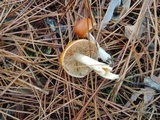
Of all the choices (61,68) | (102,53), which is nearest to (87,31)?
(102,53)

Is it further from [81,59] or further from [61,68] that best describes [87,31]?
[61,68]

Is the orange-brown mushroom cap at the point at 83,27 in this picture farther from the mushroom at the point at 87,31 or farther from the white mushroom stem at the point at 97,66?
the white mushroom stem at the point at 97,66

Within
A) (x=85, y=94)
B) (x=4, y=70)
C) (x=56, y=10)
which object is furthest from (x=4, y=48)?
(x=85, y=94)

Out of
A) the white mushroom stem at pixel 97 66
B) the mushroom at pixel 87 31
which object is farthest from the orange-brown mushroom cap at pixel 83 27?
the white mushroom stem at pixel 97 66

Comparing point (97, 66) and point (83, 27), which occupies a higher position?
point (83, 27)

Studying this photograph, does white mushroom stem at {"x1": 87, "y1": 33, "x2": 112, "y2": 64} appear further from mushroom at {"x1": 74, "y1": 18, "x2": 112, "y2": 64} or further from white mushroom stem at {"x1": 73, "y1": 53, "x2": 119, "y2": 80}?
white mushroom stem at {"x1": 73, "y1": 53, "x2": 119, "y2": 80}

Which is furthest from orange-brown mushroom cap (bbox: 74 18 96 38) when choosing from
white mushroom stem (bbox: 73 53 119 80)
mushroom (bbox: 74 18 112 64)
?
white mushroom stem (bbox: 73 53 119 80)

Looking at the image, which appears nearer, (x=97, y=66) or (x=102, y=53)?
(x=97, y=66)
